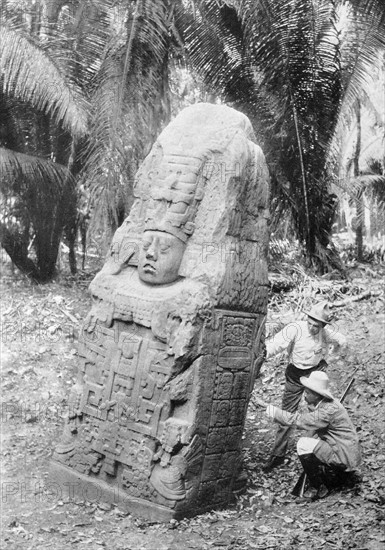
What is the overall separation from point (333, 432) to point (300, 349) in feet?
3.02

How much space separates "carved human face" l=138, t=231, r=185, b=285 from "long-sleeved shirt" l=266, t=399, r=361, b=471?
4.92 ft

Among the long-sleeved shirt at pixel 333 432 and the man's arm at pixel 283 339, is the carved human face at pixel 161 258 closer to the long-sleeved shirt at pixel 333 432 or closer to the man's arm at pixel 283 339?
the man's arm at pixel 283 339

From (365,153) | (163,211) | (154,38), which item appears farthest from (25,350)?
(365,153)

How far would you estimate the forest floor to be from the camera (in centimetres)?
542

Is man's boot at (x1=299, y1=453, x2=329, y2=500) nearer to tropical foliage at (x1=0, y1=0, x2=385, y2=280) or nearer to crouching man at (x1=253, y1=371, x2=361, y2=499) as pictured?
crouching man at (x1=253, y1=371, x2=361, y2=499)

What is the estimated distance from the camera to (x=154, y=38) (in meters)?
9.90

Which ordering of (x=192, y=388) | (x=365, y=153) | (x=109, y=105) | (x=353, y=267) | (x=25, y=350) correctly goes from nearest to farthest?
1. (x=192, y=388)
2. (x=25, y=350)
3. (x=109, y=105)
4. (x=353, y=267)
5. (x=365, y=153)

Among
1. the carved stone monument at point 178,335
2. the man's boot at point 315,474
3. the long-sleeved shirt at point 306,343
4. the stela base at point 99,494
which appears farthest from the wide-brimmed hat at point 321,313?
the stela base at point 99,494

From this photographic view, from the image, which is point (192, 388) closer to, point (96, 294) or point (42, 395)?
point (96, 294)

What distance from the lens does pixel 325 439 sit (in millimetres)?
6012

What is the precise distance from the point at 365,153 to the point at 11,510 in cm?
1129

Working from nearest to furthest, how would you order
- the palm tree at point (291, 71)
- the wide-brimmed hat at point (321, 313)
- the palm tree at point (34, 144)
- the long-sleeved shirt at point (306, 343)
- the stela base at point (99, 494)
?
the stela base at point (99, 494) → the wide-brimmed hat at point (321, 313) → the long-sleeved shirt at point (306, 343) → the palm tree at point (34, 144) → the palm tree at point (291, 71)

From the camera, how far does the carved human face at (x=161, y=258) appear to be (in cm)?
590

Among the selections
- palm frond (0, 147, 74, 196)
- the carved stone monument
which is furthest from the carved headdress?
palm frond (0, 147, 74, 196)
